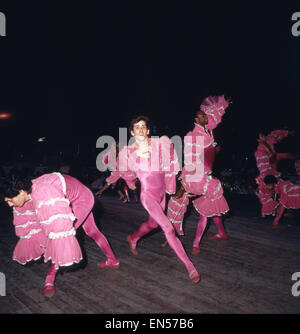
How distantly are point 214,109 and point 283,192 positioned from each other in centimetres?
240

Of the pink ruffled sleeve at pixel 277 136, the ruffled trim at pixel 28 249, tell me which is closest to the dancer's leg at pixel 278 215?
the pink ruffled sleeve at pixel 277 136

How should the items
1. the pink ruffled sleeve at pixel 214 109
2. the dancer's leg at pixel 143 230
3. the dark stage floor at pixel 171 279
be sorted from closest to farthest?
the dark stage floor at pixel 171 279 → the dancer's leg at pixel 143 230 → the pink ruffled sleeve at pixel 214 109

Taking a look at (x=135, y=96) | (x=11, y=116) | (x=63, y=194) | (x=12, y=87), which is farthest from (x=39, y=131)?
(x=63, y=194)

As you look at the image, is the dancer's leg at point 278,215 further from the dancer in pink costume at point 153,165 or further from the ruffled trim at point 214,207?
the dancer in pink costume at point 153,165

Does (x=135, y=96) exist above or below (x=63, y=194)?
above

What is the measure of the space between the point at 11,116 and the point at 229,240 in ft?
59.3

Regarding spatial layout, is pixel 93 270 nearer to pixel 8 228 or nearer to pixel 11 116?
pixel 8 228

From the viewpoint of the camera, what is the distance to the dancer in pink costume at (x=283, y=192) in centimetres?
493

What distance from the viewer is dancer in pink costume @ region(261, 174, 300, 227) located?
4926mm

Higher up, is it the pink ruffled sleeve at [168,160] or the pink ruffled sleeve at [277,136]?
the pink ruffled sleeve at [277,136]

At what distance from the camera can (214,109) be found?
4.07 meters

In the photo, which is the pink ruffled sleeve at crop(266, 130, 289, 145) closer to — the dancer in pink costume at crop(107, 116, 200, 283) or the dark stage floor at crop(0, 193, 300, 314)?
the dark stage floor at crop(0, 193, 300, 314)

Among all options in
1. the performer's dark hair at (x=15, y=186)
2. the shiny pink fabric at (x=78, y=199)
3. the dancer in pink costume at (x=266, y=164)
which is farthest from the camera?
the dancer in pink costume at (x=266, y=164)

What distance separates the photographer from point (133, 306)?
2.56m
